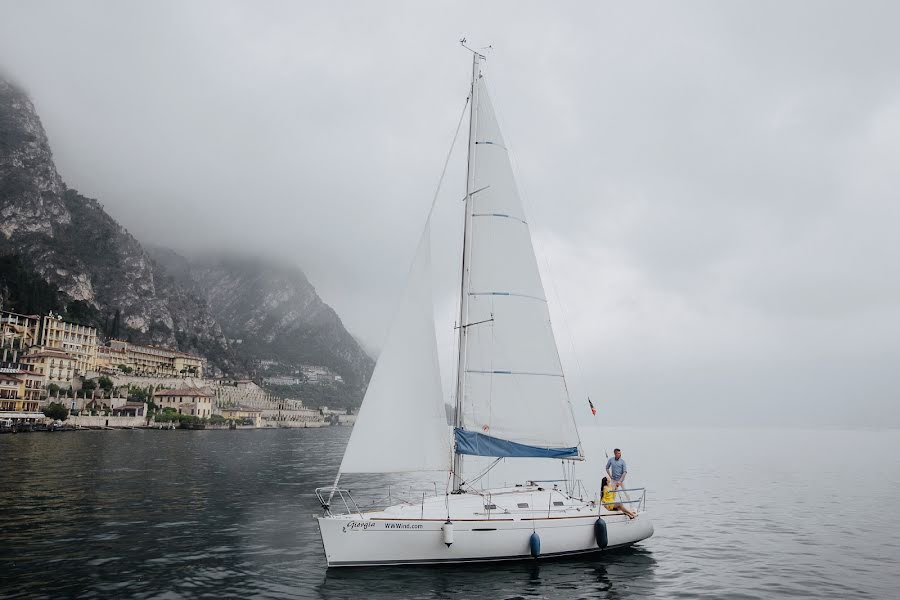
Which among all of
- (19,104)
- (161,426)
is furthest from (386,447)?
(19,104)

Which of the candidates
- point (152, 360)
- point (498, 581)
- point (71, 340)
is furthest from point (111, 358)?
point (498, 581)

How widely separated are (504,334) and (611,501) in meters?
6.92

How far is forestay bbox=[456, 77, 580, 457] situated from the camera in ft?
63.4

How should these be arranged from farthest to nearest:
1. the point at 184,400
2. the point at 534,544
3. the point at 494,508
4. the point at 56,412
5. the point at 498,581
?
the point at 184,400
the point at 56,412
the point at 494,508
the point at 534,544
the point at 498,581

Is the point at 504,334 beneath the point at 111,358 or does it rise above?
beneath

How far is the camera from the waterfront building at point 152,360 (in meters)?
158

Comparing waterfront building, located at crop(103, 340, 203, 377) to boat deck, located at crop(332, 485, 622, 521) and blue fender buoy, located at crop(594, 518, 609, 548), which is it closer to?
boat deck, located at crop(332, 485, 622, 521)

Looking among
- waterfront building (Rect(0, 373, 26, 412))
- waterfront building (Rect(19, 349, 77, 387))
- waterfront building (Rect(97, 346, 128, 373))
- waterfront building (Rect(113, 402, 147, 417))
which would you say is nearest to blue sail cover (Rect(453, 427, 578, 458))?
waterfront building (Rect(0, 373, 26, 412))

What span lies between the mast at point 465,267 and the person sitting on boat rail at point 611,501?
5181mm

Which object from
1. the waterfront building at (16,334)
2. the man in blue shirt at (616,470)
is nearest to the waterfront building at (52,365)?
the waterfront building at (16,334)

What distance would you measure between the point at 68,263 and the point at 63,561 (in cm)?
19030

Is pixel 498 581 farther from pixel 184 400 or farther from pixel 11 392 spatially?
pixel 184 400

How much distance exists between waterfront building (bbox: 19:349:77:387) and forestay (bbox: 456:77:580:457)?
124m

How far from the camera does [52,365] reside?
116375 millimetres
